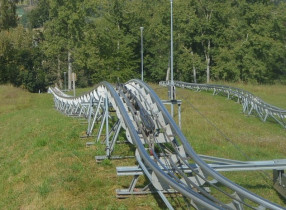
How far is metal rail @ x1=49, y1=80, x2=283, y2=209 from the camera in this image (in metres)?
6.47

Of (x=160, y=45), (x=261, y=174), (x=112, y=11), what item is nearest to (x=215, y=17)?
(x=160, y=45)

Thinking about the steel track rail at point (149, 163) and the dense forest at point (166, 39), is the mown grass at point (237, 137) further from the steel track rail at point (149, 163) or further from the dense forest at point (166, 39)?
the dense forest at point (166, 39)

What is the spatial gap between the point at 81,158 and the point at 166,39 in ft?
141

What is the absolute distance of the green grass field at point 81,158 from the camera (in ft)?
31.6

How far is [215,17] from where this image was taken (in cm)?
Answer: 5381

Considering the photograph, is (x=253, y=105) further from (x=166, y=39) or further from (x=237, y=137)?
(x=166, y=39)

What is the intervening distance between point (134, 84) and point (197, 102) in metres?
14.7

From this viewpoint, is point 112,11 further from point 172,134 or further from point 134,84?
point 172,134

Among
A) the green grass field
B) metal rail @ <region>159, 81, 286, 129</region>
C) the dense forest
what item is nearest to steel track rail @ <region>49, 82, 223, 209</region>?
the green grass field

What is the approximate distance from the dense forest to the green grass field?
2848 cm

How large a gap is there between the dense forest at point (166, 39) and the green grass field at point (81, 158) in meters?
28.5

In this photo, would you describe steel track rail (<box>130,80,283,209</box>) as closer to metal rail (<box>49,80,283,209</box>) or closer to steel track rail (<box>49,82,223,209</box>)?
metal rail (<box>49,80,283,209</box>)

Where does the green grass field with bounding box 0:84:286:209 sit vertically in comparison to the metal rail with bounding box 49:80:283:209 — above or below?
below

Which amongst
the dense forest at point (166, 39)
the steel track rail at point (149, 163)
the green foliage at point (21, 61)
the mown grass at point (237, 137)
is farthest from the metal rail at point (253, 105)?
the green foliage at point (21, 61)
